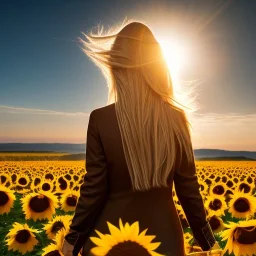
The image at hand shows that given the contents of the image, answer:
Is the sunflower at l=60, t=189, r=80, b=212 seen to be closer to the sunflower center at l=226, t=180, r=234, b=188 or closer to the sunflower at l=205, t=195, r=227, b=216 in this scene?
the sunflower at l=205, t=195, r=227, b=216

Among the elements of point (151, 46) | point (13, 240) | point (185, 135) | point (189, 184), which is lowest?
point (13, 240)

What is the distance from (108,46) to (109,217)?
1.16 m

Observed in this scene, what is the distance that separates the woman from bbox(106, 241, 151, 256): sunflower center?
1.50m

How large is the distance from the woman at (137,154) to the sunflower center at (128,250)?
1.50 metres

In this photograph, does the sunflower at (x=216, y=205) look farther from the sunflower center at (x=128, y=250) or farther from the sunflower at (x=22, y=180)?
the sunflower center at (x=128, y=250)

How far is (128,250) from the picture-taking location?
164cm

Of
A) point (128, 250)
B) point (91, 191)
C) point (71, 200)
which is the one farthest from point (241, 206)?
point (128, 250)

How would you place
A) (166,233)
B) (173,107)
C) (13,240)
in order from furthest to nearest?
(13,240), (173,107), (166,233)

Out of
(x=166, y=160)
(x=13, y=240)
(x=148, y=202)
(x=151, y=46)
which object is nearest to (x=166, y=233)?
(x=148, y=202)

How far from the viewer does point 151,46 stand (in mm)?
3500

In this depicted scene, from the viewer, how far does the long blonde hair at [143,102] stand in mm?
3230

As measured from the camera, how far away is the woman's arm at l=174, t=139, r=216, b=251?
354 cm

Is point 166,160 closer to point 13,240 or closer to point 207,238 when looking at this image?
point 207,238

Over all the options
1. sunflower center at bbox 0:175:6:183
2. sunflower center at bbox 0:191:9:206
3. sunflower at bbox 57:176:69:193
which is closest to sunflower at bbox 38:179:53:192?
sunflower at bbox 57:176:69:193
